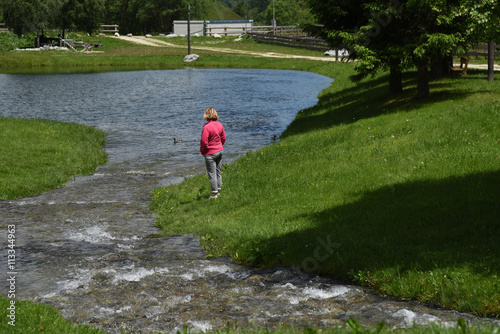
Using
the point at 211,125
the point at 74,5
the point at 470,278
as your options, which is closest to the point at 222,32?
the point at 74,5

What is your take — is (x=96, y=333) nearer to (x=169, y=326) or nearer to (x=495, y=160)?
(x=169, y=326)

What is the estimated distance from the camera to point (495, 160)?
13305 mm

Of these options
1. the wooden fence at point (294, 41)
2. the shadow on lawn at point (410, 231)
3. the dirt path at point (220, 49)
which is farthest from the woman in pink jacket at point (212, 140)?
the wooden fence at point (294, 41)

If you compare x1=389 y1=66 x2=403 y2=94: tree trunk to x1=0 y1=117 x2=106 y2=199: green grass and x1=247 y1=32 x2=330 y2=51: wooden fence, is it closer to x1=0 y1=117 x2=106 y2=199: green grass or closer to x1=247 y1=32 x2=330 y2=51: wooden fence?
x1=0 y1=117 x2=106 y2=199: green grass

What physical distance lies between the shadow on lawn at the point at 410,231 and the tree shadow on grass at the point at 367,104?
30.7 feet

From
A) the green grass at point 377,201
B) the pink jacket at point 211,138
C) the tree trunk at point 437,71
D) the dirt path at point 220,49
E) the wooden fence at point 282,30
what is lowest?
the green grass at point 377,201

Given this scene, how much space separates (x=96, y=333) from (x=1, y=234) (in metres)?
7.23

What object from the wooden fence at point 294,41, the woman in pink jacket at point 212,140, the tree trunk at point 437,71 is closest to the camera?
the woman in pink jacket at point 212,140

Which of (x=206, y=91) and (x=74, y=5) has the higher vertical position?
(x=74, y=5)

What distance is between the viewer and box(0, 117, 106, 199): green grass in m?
19.0

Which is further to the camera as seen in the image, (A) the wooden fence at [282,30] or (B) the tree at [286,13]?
(B) the tree at [286,13]

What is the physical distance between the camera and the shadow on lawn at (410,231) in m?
9.55

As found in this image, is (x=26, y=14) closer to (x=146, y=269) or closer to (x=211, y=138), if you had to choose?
(x=211, y=138)

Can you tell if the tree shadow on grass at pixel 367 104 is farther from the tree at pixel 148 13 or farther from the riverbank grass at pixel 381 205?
the tree at pixel 148 13
